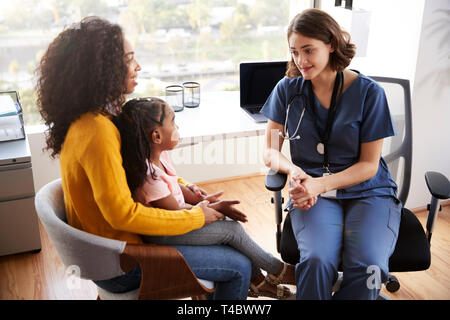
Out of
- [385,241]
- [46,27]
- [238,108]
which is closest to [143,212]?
[385,241]

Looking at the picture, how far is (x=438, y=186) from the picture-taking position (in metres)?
1.68

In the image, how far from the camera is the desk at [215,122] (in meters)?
2.19

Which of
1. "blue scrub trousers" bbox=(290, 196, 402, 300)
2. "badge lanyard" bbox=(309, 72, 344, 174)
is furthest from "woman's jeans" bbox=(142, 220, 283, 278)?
"badge lanyard" bbox=(309, 72, 344, 174)

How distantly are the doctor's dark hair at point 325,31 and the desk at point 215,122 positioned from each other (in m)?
0.64

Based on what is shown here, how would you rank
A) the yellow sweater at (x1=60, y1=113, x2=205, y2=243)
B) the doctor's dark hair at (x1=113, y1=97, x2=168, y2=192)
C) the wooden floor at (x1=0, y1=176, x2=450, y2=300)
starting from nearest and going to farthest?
the yellow sweater at (x1=60, y1=113, x2=205, y2=243), the doctor's dark hair at (x1=113, y1=97, x2=168, y2=192), the wooden floor at (x1=0, y1=176, x2=450, y2=300)

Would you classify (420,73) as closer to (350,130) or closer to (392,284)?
(350,130)

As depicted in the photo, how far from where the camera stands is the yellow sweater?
1240 mm

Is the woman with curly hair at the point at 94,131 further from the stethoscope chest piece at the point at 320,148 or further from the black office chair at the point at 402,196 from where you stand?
the stethoscope chest piece at the point at 320,148

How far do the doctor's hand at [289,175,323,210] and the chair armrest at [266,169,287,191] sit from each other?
1.8 inches

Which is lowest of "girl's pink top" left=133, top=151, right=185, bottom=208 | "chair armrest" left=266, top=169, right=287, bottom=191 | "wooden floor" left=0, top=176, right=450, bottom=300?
"wooden floor" left=0, top=176, right=450, bottom=300

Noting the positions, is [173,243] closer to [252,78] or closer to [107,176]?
[107,176]

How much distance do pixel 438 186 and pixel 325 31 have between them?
2.27 ft

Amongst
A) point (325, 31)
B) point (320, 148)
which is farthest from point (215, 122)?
point (325, 31)

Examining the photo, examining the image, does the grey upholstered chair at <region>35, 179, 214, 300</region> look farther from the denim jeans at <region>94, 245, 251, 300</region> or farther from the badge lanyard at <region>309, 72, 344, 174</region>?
the badge lanyard at <region>309, 72, 344, 174</region>
